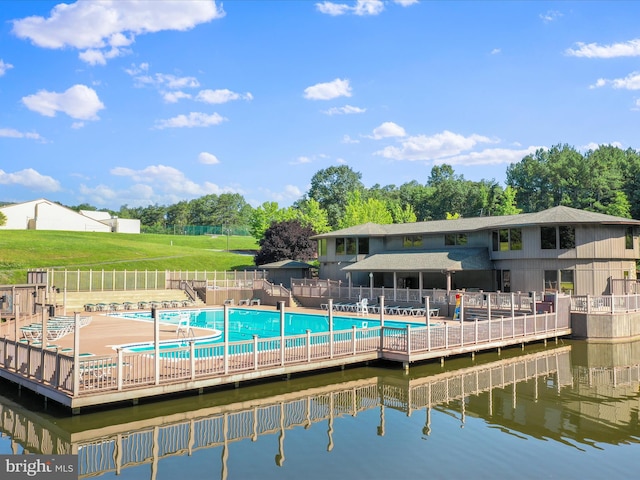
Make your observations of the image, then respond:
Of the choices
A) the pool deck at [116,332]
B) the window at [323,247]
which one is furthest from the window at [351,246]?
the pool deck at [116,332]

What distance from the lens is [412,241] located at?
141ft

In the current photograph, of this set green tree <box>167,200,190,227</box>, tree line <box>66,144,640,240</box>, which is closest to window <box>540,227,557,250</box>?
tree line <box>66,144,640,240</box>

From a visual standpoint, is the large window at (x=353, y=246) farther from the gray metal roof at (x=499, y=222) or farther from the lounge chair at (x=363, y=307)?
the lounge chair at (x=363, y=307)

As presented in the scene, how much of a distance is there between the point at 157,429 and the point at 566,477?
9305mm

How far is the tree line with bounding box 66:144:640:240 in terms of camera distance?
6444 centimetres

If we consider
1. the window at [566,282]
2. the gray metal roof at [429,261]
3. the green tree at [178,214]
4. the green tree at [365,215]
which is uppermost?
the green tree at [178,214]

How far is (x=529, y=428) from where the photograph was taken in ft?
44.3

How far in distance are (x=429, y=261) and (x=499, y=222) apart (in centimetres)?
583

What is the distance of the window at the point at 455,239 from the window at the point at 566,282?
839 cm

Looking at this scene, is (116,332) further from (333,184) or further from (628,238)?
(333,184)

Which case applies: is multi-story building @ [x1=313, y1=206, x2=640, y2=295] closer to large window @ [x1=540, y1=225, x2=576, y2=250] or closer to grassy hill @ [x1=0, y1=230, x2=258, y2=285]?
large window @ [x1=540, y1=225, x2=576, y2=250]

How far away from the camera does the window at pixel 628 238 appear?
106ft

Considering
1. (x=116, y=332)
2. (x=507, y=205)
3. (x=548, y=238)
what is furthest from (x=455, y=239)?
(x=507, y=205)

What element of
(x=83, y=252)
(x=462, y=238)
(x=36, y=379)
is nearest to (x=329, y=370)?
(x=36, y=379)
